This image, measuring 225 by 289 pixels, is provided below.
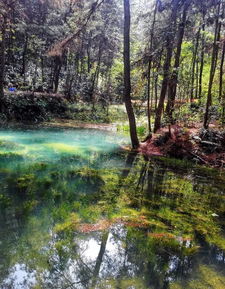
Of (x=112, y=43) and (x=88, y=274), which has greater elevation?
(x=112, y=43)

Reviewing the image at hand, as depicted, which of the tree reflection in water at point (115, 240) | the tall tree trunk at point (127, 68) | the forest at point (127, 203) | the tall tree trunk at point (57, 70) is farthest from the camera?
the tall tree trunk at point (57, 70)

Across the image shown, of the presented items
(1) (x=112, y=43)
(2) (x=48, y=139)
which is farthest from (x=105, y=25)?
(2) (x=48, y=139)

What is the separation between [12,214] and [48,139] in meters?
8.75

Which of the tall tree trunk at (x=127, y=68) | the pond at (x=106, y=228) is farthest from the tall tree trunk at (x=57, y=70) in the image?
the pond at (x=106, y=228)

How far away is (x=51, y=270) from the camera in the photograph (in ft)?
10.8

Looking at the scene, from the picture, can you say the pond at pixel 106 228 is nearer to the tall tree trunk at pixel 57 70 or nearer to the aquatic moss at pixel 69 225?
the aquatic moss at pixel 69 225

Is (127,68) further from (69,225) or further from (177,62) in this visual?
(69,225)

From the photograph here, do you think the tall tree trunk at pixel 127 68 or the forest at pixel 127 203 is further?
the tall tree trunk at pixel 127 68

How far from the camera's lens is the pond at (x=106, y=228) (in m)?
3.29

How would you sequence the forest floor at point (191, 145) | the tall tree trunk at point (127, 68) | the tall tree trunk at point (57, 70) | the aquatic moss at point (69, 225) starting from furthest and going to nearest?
the tall tree trunk at point (57, 70) < the tall tree trunk at point (127, 68) < the forest floor at point (191, 145) < the aquatic moss at point (69, 225)

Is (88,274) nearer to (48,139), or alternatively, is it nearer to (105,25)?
(48,139)

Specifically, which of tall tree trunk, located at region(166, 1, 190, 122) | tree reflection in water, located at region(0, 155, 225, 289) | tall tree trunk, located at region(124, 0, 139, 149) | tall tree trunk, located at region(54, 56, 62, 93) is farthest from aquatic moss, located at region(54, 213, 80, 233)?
tall tree trunk, located at region(54, 56, 62, 93)

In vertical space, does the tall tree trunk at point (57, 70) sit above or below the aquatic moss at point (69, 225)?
above

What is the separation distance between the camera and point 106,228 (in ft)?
14.8
